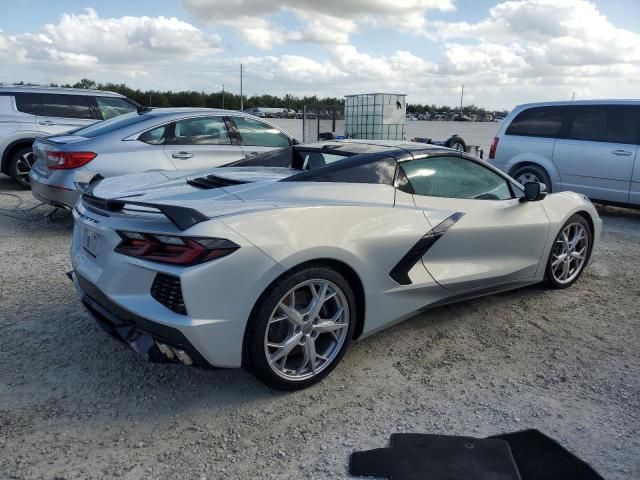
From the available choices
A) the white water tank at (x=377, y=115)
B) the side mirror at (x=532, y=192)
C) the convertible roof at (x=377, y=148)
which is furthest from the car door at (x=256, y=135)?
the white water tank at (x=377, y=115)

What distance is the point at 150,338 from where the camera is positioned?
2736mm

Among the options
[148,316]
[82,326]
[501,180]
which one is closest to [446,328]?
[501,180]

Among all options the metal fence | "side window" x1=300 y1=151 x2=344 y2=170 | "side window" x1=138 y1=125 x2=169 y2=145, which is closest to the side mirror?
"side window" x1=300 y1=151 x2=344 y2=170

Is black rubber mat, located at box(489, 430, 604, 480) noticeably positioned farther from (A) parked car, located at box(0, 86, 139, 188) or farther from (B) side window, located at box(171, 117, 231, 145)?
(A) parked car, located at box(0, 86, 139, 188)

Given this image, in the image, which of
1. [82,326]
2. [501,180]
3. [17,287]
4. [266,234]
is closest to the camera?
[266,234]

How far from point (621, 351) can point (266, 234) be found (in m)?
2.66

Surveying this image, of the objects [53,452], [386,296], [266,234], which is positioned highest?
[266,234]

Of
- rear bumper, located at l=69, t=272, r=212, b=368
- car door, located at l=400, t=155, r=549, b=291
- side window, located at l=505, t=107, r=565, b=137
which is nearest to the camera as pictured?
rear bumper, located at l=69, t=272, r=212, b=368

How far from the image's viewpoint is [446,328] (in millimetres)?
4090

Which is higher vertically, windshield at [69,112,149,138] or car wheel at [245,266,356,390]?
windshield at [69,112,149,138]

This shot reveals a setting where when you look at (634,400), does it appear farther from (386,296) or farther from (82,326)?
(82,326)

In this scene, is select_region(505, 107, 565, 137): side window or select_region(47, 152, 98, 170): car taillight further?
select_region(505, 107, 565, 137): side window

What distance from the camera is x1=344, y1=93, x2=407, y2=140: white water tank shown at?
1354cm

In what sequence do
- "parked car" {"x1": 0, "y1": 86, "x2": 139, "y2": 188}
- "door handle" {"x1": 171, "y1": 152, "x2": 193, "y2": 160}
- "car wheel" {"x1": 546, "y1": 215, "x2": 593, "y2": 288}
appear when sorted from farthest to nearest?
"parked car" {"x1": 0, "y1": 86, "x2": 139, "y2": 188}
"door handle" {"x1": 171, "y1": 152, "x2": 193, "y2": 160}
"car wheel" {"x1": 546, "y1": 215, "x2": 593, "y2": 288}
